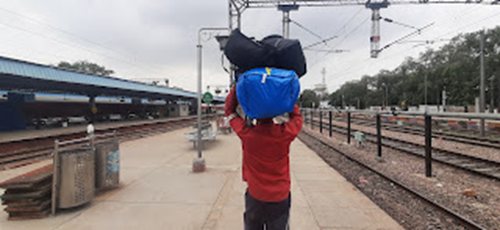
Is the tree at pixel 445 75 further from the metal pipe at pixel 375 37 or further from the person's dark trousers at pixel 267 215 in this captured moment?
the person's dark trousers at pixel 267 215

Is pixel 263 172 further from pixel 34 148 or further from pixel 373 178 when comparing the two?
pixel 34 148

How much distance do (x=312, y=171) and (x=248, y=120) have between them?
4.81 m

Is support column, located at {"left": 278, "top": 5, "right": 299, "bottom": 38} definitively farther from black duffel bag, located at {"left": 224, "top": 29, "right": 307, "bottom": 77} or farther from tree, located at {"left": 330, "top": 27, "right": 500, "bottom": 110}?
tree, located at {"left": 330, "top": 27, "right": 500, "bottom": 110}

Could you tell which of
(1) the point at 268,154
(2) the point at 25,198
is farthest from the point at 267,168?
(2) the point at 25,198

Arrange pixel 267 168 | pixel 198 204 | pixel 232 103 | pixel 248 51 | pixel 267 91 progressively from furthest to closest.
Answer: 1. pixel 198 204
2. pixel 232 103
3. pixel 267 168
4. pixel 248 51
5. pixel 267 91

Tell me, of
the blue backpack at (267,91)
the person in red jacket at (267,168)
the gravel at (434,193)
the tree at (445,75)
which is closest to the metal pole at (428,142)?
the gravel at (434,193)

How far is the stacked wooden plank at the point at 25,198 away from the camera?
10.3 feet

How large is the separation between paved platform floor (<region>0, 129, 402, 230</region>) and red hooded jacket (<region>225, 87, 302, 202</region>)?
5.32ft

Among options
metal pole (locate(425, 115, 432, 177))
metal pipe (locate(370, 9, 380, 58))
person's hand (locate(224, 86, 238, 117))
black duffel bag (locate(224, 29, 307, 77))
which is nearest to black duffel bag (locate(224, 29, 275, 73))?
black duffel bag (locate(224, 29, 307, 77))

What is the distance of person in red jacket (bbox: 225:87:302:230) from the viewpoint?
1653 millimetres

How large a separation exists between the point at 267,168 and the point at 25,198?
3781mm

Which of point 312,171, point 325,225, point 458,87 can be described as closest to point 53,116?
point 312,171

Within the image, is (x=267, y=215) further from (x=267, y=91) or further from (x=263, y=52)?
(x=263, y=52)

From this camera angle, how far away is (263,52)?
1.59 meters
